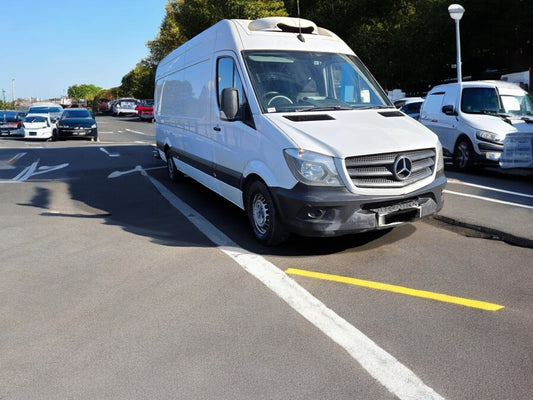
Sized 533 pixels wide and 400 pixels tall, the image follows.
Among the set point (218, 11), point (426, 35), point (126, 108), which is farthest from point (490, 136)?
point (126, 108)

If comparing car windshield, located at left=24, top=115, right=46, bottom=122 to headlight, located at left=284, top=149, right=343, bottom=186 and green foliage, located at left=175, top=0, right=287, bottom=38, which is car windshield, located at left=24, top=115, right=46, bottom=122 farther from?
headlight, located at left=284, top=149, right=343, bottom=186

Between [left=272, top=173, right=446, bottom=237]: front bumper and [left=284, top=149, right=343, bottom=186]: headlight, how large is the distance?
0.07 meters

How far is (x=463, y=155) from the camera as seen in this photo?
11086 mm

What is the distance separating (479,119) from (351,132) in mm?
6506

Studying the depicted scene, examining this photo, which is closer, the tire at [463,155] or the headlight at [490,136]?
the headlight at [490,136]

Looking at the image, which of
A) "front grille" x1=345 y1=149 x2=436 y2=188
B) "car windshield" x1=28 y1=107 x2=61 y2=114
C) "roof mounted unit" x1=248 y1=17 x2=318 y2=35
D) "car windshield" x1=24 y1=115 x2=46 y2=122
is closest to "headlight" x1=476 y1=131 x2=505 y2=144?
"roof mounted unit" x1=248 y1=17 x2=318 y2=35

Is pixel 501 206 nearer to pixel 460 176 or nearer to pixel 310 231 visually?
pixel 460 176

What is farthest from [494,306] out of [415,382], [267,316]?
[267,316]

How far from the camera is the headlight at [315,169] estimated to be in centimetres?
499

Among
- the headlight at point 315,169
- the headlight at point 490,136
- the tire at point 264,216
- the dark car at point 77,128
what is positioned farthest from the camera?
the dark car at point 77,128

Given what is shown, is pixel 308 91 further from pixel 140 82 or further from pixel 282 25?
pixel 140 82

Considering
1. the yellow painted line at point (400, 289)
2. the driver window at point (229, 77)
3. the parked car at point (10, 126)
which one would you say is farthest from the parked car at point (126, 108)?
the yellow painted line at point (400, 289)

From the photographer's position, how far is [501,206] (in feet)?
24.9

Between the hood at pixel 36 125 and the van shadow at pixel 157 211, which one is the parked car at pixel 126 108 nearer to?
the hood at pixel 36 125
